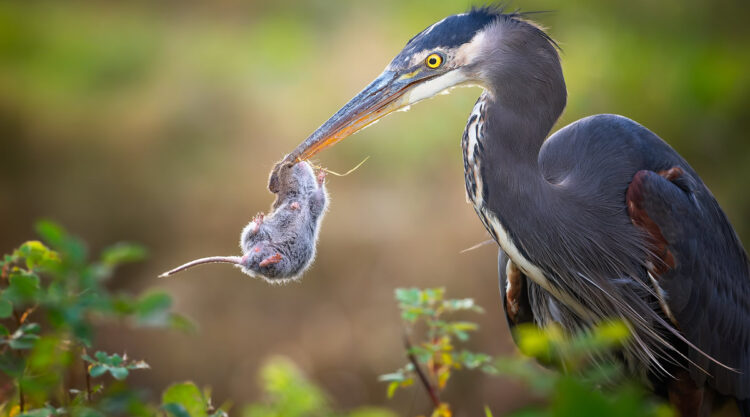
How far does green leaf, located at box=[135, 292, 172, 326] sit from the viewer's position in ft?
3.57

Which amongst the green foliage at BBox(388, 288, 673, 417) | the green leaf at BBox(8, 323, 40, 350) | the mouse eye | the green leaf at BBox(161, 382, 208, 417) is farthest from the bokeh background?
the green leaf at BBox(8, 323, 40, 350)

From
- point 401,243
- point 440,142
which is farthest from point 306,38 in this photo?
point 401,243

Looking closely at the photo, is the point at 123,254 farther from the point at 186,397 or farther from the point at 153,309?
the point at 186,397

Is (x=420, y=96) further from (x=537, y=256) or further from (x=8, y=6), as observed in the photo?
(x=8, y=6)

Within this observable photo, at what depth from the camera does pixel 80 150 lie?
21.7ft

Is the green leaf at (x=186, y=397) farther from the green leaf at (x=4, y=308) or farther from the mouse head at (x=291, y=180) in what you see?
the mouse head at (x=291, y=180)

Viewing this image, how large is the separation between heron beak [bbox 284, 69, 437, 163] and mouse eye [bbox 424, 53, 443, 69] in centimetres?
5

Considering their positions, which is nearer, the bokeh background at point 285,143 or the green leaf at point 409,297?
the green leaf at point 409,297

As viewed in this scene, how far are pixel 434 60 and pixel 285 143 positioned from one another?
4.06 m

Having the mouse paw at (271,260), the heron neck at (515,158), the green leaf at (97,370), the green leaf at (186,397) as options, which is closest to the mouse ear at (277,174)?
the mouse paw at (271,260)

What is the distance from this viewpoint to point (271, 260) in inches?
87.3

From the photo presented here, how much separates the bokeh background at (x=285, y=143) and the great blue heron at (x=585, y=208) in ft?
6.39

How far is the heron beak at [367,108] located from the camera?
239 cm

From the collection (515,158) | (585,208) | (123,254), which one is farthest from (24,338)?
(585,208)
